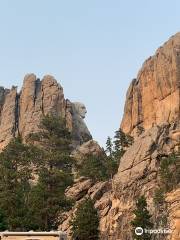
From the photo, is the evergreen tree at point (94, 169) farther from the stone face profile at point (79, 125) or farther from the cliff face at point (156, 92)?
the stone face profile at point (79, 125)

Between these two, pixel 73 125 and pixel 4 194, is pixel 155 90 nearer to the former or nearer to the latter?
pixel 73 125

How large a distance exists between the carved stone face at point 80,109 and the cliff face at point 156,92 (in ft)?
34.0

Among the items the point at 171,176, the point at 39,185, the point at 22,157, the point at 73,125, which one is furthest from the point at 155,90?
the point at 39,185

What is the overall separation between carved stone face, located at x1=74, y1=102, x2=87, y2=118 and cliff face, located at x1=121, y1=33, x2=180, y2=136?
10349 mm

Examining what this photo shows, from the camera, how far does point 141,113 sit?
108 metres

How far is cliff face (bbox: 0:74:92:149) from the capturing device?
358 feet

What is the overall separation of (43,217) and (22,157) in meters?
21.1

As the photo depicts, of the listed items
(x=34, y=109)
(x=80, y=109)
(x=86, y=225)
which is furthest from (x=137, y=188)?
(x=80, y=109)

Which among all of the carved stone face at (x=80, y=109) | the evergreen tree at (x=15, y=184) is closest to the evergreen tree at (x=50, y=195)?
the evergreen tree at (x=15, y=184)

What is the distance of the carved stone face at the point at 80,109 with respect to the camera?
117125 millimetres

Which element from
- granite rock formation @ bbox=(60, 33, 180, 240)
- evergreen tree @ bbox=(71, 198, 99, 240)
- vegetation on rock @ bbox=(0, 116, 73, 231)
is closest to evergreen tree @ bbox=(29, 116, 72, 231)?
vegetation on rock @ bbox=(0, 116, 73, 231)

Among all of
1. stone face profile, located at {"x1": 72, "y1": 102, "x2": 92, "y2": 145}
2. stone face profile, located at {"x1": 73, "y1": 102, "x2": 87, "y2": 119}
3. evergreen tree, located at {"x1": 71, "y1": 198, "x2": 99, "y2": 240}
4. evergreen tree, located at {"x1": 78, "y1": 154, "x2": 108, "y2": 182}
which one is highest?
stone face profile, located at {"x1": 73, "y1": 102, "x2": 87, "y2": 119}

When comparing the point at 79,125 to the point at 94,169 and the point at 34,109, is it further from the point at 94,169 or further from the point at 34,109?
the point at 94,169

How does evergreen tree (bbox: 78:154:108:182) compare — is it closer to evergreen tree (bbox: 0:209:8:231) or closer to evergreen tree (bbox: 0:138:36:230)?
evergreen tree (bbox: 0:138:36:230)
